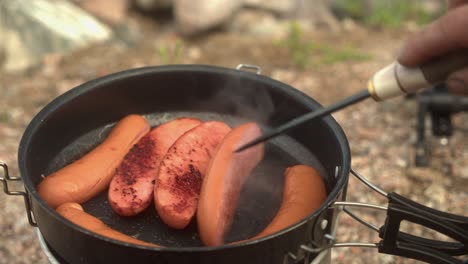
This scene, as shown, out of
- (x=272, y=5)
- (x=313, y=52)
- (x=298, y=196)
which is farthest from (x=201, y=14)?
(x=298, y=196)

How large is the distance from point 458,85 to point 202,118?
1.48 meters

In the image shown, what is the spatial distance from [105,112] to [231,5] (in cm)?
368

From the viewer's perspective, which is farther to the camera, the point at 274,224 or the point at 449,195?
the point at 449,195

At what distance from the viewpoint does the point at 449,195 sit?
13.6 feet

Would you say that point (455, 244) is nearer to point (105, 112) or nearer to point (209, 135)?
point (209, 135)

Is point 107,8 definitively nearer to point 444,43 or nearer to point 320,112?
point 320,112

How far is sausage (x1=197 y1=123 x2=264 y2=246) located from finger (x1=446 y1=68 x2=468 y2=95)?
0.86 m

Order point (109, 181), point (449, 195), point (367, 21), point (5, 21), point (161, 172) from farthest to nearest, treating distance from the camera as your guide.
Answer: point (367, 21), point (5, 21), point (449, 195), point (109, 181), point (161, 172)

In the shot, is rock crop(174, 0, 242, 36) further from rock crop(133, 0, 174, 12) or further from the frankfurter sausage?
the frankfurter sausage

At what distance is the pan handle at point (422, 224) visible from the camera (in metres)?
2.11

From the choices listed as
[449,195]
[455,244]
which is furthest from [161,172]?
[449,195]

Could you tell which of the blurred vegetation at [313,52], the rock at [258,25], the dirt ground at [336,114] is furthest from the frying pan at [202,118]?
the rock at [258,25]

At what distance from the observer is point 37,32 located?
5.96 m

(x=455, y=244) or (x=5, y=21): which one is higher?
(x=455, y=244)
